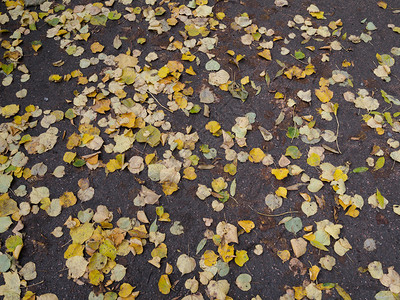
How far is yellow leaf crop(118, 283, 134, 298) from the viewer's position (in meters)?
2.05

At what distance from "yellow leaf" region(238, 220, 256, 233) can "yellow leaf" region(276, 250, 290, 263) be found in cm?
22

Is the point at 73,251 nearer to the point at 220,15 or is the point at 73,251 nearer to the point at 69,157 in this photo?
the point at 69,157

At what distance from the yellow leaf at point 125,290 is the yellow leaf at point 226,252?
22.0 inches

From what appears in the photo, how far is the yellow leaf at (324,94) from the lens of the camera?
2828mm

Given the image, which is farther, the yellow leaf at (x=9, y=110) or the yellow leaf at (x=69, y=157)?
the yellow leaf at (x=9, y=110)

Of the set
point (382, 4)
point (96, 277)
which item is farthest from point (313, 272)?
point (382, 4)

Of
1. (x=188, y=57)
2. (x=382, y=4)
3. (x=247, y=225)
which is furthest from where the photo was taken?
(x=382, y=4)

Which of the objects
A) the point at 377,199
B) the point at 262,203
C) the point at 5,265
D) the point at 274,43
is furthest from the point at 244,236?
the point at 274,43

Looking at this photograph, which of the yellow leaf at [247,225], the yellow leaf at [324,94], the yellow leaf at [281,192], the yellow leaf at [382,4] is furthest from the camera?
the yellow leaf at [382,4]

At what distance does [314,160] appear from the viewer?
254 centimetres

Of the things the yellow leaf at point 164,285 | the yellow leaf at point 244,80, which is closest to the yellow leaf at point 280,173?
the yellow leaf at point 244,80

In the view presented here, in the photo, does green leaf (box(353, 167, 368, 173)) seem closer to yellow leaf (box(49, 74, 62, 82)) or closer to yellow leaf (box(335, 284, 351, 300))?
yellow leaf (box(335, 284, 351, 300))

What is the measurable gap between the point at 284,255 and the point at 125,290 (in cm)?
97

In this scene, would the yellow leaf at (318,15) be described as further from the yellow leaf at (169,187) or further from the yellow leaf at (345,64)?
the yellow leaf at (169,187)
